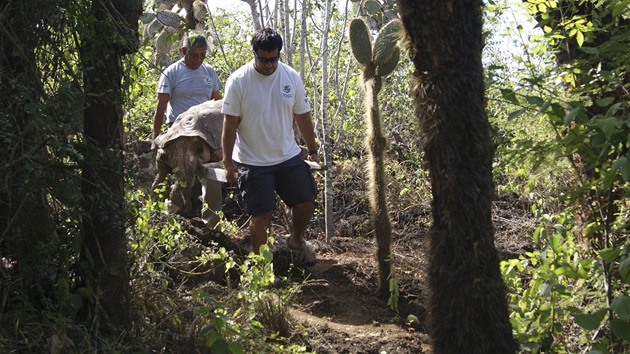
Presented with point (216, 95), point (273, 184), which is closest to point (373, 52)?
point (273, 184)

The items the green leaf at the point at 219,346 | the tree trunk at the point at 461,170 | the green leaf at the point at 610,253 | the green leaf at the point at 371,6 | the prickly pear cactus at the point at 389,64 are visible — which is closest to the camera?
the green leaf at the point at 610,253

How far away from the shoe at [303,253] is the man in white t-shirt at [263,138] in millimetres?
492

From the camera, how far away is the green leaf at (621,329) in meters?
3.72

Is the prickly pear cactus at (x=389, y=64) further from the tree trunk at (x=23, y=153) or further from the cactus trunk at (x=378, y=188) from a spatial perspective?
the tree trunk at (x=23, y=153)

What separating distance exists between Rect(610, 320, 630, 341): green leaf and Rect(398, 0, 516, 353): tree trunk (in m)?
0.54

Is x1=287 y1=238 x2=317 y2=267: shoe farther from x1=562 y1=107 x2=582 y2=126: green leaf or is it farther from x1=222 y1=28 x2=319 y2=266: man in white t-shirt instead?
x1=562 y1=107 x2=582 y2=126: green leaf

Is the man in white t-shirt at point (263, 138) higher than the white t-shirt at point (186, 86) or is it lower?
lower

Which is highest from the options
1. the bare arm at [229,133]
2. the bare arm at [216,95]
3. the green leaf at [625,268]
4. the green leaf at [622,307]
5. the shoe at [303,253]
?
the bare arm at [216,95]

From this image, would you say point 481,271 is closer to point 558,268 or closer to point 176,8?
point 558,268

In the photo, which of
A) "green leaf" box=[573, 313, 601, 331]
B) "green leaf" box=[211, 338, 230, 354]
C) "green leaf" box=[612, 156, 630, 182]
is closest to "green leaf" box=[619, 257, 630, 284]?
"green leaf" box=[573, 313, 601, 331]

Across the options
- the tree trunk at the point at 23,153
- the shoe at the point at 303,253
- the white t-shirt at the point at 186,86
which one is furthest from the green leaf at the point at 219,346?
the white t-shirt at the point at 186,86

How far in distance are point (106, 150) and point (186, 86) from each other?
425 centimetres

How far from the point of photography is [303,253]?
7559 millimetres

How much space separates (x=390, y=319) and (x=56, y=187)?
3085 mm
